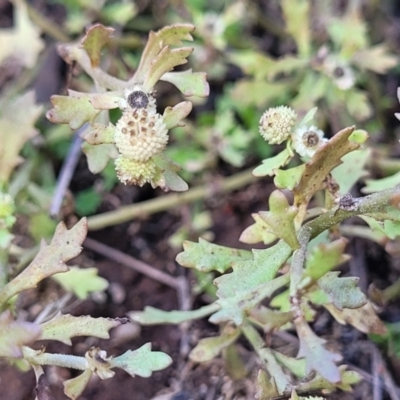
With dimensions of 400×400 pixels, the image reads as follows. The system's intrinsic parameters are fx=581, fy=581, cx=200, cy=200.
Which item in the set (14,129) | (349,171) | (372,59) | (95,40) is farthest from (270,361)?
(372,59)

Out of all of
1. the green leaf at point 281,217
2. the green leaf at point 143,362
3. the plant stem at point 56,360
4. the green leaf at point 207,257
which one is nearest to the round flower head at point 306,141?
the green leaf at point 281,217

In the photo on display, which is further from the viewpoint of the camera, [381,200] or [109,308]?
[109,308]

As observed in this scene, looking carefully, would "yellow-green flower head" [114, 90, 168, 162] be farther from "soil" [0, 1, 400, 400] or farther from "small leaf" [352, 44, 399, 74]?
"small leaf" [352, 44, 399, 74]

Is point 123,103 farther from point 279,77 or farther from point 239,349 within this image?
point 279,77

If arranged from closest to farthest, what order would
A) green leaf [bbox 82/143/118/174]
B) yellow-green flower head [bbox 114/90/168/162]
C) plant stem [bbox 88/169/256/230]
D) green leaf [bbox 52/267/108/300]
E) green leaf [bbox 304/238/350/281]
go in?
green leaf [bbox 304/238/350/281], yellow-green flower head [bbox 114/90/168/162], green leaf [bbox 82/143/118/174], green leaf [bbox 52/267/108/300], plant stem [bbox 88/169/256/230]

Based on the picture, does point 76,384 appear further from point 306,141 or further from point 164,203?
point 164,203

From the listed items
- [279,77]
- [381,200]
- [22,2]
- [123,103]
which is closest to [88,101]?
[123,103]

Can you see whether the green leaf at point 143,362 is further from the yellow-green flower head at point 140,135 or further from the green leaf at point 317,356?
the yellow-green flower head at point 140,135

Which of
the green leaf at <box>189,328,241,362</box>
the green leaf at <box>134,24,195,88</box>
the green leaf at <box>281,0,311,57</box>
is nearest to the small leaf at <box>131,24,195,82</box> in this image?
the green leaf at <box>134,24,195,88</box>
